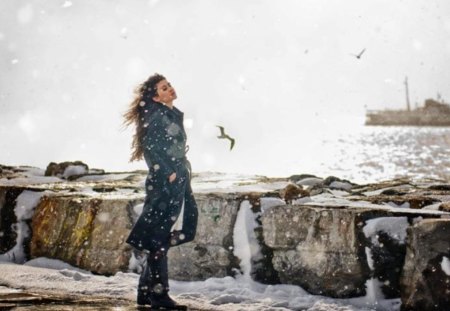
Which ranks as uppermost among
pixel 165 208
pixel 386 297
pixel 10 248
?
pixel 165 208

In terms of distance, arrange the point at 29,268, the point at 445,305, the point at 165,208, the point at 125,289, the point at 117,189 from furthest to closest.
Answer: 1. the point at 117,189
2. the point at 29,268
3. the point at 125,289
4. the point at 165,208
5. the point at 445,305

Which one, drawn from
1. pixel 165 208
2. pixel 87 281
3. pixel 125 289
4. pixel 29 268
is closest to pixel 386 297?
pixel 165 208

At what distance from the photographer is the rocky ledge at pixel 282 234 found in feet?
12.2

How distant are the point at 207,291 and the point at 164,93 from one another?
1644 mm

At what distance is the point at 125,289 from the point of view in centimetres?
423

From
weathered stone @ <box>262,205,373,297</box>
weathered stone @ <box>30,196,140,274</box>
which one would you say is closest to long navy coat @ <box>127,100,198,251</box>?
weathered stone @ <box>262,205,373,297</box>

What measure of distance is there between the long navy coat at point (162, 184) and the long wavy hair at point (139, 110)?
11 cm

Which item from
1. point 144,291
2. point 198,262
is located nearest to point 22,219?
point 198,262

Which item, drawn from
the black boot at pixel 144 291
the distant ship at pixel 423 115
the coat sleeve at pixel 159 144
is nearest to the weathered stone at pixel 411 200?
the coat sleeve at pixel 159 144

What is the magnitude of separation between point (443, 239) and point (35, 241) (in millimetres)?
3987

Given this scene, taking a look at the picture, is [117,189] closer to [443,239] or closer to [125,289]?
[125,289]

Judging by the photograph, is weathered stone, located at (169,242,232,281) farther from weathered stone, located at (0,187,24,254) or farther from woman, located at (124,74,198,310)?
weathered stone, located at (0,187,24,254)

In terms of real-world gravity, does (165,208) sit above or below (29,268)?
above

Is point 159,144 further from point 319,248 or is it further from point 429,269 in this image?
point 429,269
